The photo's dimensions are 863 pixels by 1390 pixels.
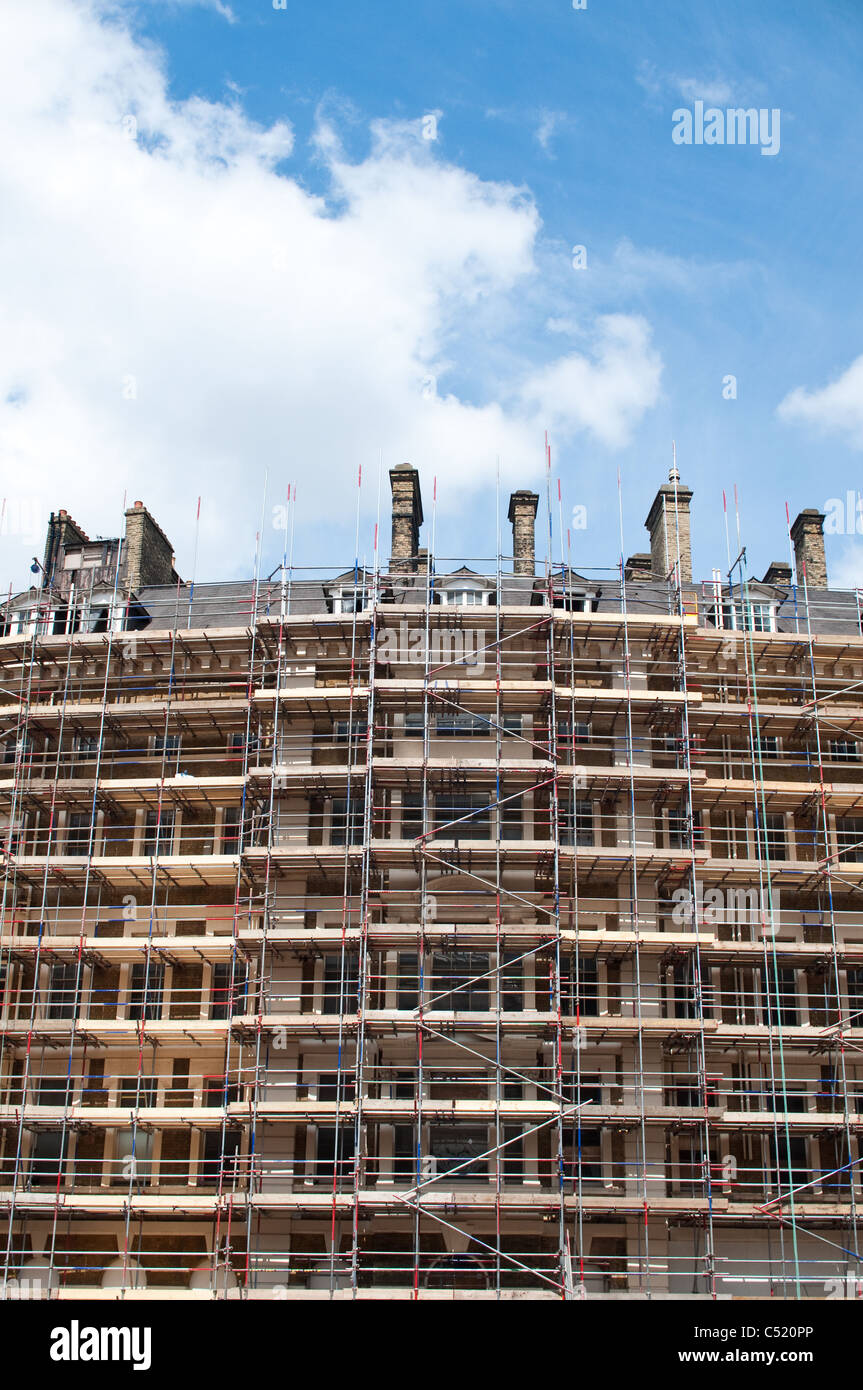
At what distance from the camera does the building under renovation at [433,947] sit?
27.7m

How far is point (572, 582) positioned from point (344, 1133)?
13643mm

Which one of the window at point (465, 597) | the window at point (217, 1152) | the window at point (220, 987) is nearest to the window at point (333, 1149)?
the window at point (217, 1152)

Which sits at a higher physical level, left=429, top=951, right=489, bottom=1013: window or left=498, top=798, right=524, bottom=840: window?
left=498, top=798, right=524, bottom=840: window

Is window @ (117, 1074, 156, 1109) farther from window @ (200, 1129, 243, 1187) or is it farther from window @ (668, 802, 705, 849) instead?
window @ (668, 802, 705, 849)

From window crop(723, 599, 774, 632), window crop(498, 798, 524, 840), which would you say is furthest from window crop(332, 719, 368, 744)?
window crop(723, 599, 774, 632)

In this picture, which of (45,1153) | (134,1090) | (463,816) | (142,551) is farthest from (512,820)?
(142,551)

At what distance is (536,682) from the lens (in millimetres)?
31141

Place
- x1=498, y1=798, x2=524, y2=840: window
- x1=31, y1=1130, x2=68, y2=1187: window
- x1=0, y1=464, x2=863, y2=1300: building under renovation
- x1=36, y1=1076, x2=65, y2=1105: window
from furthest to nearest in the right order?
1. x1=498, y1=798, x2=524, y2=840: window
2. x1=36, y1=1076, x2=65, y2=1105: window
3. x1=31, y1=1130, x2=68, y2=1187: window
4. x1=0, y1=464, x2=863, y2=1300: building under renovation

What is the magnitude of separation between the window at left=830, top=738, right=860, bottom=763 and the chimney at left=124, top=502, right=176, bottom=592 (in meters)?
17.6

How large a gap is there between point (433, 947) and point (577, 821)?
4.59 metres

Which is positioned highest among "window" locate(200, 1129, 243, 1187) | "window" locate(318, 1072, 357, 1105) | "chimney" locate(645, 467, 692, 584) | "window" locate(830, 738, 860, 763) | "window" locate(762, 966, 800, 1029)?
"chimney" locate(645, 467, 692, 584)

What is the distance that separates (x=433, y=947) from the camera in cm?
2962

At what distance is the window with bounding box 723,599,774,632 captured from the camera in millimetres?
33625

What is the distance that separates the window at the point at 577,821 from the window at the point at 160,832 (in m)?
8.49
